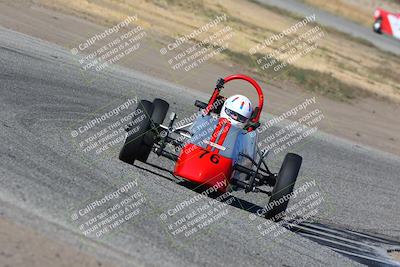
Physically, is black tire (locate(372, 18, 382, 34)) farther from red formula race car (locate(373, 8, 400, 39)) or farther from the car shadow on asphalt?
the car shadow on asphalt

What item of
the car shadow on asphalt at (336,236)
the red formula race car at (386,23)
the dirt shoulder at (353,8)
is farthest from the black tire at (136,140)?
the dirt shoulder at (353,8)

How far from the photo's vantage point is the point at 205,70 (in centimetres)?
2436

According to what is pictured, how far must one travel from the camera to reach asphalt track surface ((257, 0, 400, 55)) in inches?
1479

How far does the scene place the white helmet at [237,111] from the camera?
1246cm

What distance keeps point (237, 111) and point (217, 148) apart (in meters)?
1.03

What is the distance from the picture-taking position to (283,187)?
1140 centimetres

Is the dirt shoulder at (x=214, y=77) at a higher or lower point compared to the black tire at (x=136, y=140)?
lower

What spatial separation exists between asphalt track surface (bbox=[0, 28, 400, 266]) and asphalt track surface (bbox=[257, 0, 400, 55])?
17.9 meters

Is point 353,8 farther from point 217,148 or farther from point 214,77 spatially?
point 217,148

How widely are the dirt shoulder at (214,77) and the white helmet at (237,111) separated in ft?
30.9

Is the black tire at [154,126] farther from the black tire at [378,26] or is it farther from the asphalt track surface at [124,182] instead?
the black tire at [378,26]

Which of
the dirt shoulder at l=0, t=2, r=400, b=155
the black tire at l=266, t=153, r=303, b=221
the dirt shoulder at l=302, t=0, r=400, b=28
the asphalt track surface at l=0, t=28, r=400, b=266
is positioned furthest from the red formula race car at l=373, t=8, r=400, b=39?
the black tire at l=266, t=153, r=303, b=221

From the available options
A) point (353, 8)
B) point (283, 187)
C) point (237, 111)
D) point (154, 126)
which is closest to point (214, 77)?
point (237, 111)

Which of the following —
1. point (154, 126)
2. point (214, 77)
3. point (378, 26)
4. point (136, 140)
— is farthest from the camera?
point (378, 26)
